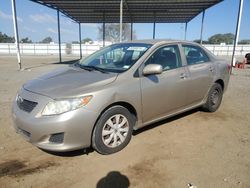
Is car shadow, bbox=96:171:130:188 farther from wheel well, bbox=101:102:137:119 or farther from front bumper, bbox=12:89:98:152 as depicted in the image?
wheel well, bbox=101:102:137:119

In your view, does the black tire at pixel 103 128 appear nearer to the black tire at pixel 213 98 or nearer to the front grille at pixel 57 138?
the front grille at pixel 57 138

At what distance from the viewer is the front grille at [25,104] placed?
2963 mm

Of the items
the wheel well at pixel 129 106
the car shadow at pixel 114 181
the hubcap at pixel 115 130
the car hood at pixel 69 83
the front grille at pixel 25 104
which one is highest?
the car hood at pixel 69 83

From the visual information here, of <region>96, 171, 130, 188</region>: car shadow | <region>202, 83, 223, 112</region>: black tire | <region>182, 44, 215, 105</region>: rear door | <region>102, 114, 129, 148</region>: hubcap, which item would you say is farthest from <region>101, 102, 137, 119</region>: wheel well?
<region>202, 83, 223, 112</region>: black tire

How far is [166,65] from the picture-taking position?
4.00 m

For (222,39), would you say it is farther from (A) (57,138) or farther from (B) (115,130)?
(A) (57,138)

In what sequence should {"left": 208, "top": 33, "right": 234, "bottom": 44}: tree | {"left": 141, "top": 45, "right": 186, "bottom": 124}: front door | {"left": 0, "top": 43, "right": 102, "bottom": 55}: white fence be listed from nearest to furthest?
{"left": 141, "top": 45, "right": 186, "bottom": 124}: front door < {"left": 0, "top": 43, "right": 102, "bottom": 55}: white fence < {"left": 208, "top": 33, "right": 234, "bottom": 44}: tree

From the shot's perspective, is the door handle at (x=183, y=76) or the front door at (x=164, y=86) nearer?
the front door at (x=164, y=86)

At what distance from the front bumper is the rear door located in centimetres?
227

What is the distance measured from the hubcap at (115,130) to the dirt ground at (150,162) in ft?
0.65

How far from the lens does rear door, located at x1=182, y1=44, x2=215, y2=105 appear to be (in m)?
4.38

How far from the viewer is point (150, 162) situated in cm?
313

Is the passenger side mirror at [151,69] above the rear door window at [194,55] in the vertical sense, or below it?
below

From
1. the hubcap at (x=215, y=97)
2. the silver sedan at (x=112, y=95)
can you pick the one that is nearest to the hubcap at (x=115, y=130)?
the silver sedan at (x=112, y=95)
